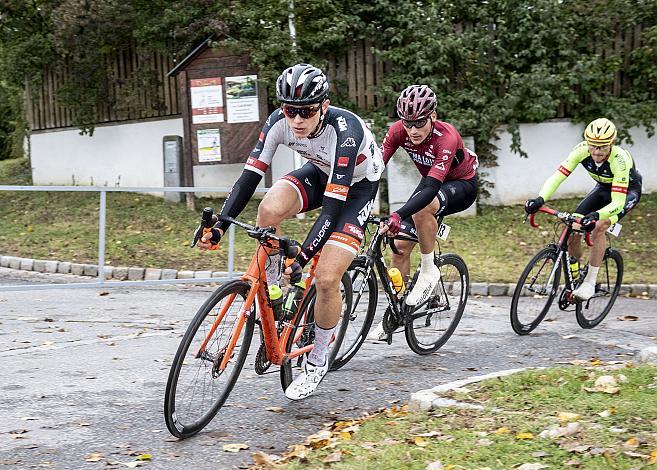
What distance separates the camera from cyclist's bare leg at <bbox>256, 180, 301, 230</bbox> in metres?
6.08

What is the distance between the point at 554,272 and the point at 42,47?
15.0m

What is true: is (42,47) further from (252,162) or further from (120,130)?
(252,162)

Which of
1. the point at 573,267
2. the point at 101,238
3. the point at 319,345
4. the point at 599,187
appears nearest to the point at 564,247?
the point at 573,267

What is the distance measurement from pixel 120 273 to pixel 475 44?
8.50 metres

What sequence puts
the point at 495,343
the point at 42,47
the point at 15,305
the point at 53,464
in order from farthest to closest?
the point at 42,47 < the point at 15,305 < the point at 495,343 < the point at 53,464

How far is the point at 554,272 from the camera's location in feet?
28.9

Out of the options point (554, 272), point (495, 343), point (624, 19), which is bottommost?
point (495, 343)

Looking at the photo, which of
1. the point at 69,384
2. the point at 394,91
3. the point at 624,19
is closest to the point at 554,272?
the point at 69,384

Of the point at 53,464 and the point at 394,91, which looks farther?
the point at 394,91

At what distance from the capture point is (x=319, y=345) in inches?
240

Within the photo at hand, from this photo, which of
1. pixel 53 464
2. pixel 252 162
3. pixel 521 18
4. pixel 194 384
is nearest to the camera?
pixel 53 464

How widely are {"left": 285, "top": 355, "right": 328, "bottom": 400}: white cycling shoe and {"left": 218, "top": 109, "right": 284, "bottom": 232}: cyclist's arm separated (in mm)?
1123

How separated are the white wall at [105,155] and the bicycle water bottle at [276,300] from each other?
14155 millimetres

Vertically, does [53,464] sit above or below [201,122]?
below
